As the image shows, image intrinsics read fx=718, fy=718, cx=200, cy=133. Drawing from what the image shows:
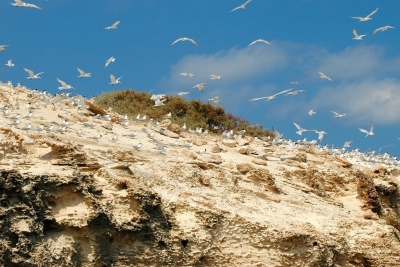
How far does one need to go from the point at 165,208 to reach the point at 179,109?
1668 centimetres

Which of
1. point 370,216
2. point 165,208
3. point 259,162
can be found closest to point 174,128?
point 259,162

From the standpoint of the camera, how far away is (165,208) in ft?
45.5

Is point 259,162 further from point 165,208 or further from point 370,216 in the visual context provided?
point 165,208

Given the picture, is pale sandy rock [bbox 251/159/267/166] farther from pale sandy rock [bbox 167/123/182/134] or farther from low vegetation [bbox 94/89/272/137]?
low vegetation [bbox 94/89/272/137]

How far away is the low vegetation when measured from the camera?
95.8 ft

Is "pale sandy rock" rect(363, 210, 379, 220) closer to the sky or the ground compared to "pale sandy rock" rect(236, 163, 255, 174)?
closer to the ground

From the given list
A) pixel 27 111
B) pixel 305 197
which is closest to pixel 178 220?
pixel 305 197

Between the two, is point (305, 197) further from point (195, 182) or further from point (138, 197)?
point (138, 197)

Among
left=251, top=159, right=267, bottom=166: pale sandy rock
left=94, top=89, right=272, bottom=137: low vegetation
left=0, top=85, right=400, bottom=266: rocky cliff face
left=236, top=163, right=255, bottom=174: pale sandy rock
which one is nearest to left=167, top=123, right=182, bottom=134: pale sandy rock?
left=0, top=85, right=400, bottom=266: rocky cliff face

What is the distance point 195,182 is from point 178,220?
2103 millimetres

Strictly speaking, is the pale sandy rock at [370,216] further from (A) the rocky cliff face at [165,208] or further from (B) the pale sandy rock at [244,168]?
(B) the pale sandy rock at [244,168]

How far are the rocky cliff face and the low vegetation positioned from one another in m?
8.48

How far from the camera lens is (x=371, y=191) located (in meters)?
20.5

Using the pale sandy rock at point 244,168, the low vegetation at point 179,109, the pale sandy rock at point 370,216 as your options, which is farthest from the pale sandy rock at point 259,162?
the low vegetation at point 179,109
